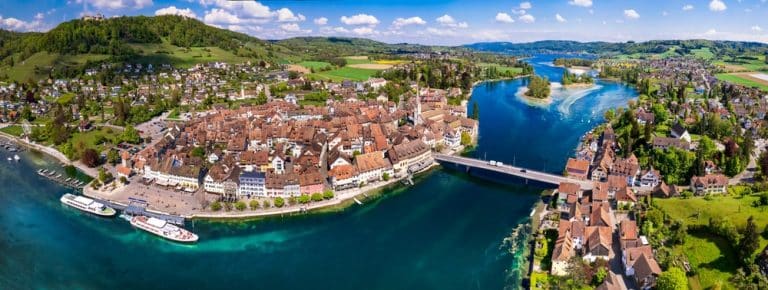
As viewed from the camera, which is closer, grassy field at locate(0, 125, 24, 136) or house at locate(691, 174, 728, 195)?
house at locate(691, 174, 728, 195)

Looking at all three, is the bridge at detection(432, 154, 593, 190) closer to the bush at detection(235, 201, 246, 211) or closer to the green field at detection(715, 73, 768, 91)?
the bush at detection(235, 201, 246, 211)

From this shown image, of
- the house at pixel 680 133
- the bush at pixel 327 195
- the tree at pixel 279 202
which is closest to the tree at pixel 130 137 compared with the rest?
the tree at pixel 279 202

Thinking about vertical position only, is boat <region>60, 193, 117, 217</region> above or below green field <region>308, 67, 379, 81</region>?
below

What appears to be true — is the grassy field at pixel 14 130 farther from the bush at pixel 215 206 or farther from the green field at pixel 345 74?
the green field at pixel 345 74

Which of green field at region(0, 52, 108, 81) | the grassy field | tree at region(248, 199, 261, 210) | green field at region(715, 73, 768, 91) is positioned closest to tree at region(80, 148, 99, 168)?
tree at region(248, 199, 261, 210)

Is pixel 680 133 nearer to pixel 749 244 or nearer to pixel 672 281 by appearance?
pixel 749 244

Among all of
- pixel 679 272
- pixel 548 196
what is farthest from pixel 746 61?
pixel 679 272

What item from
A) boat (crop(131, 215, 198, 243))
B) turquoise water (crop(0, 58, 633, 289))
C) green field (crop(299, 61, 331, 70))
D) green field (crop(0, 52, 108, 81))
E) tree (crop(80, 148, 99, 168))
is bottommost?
turquoise water (crop(0, 58, 633, 289))
